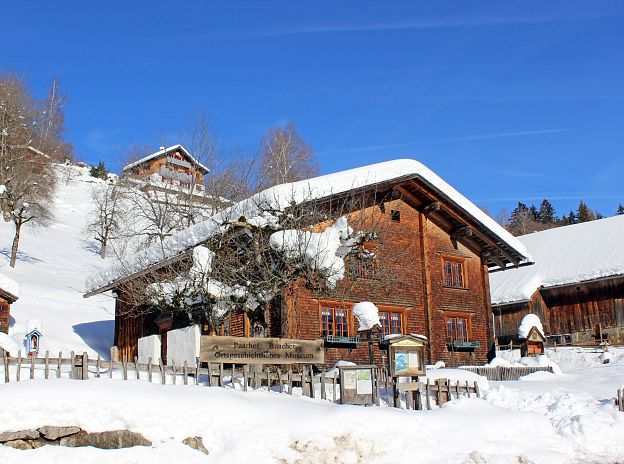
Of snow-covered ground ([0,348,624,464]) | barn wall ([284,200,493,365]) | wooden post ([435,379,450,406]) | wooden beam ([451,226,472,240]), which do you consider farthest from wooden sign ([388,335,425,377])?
wooden beam ([451,226,472,240])

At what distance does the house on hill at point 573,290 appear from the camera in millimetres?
38688

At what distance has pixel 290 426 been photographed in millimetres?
12203

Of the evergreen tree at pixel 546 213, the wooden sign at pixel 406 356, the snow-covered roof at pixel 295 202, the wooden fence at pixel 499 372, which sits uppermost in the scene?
the evergreen tree at pixel 546 213

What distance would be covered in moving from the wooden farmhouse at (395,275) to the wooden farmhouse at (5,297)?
4033mm

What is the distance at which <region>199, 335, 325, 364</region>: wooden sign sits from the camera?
50.9 feet

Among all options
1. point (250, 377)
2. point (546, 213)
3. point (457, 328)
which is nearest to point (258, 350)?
point (250, 377)

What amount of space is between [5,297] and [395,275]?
53.2ft

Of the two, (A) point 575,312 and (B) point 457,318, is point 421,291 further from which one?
(A) point 575,312

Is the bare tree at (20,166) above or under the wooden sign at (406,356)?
above

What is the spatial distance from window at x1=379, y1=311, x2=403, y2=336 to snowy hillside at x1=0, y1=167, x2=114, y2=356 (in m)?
13.2

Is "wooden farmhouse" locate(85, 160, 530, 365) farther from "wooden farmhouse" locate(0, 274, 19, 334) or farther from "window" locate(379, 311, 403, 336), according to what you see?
"wooden farmhouse" locate(0, 274, 19, 334)

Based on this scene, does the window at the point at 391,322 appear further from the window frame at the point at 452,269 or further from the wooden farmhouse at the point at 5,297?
the wooden farmhouse at the point at 5,297

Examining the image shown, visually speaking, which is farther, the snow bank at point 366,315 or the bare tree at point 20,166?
the bare tree at point 20,166

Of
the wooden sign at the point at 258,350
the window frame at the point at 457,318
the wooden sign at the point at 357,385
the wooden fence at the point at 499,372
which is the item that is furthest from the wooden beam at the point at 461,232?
the wooden sign at the point at 357,385
